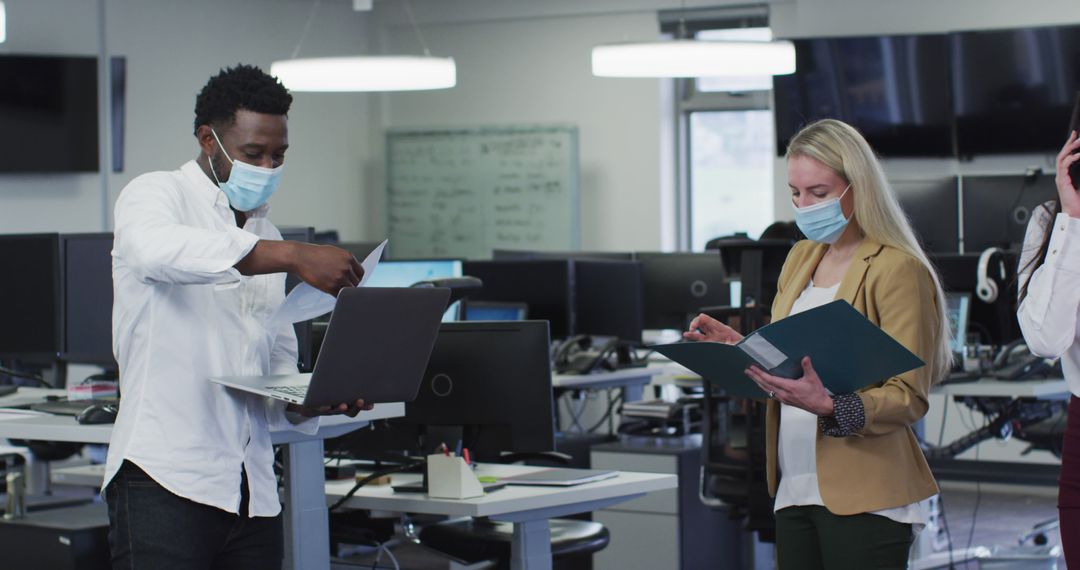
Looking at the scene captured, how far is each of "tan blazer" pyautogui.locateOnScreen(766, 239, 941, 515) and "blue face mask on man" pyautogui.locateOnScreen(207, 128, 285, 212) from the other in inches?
38.6

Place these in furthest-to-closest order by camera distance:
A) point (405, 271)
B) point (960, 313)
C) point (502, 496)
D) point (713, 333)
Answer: point (405, 271) → point (960, 313) → point (502, 496) → point (713, 333)

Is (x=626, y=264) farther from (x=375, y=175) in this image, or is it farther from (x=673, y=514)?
(x=375, y=175)

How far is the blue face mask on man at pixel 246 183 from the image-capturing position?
2.16m

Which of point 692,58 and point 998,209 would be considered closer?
point 692,58

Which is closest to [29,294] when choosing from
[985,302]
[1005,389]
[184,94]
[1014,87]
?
[1005,389]

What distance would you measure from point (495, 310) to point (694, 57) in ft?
4.21

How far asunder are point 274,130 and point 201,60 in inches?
243

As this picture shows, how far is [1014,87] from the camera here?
23.7 ft

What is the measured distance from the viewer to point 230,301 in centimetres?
Answer: 215

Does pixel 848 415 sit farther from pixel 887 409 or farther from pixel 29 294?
pixel 29 294

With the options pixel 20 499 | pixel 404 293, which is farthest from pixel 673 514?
pixel 404 293

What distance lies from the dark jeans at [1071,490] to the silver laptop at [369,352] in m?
1.03

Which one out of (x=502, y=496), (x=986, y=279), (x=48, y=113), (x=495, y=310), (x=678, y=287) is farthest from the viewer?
(x=48, y=113)

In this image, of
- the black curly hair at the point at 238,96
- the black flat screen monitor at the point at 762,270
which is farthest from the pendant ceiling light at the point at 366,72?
the black curly hair at the point at 238,96
